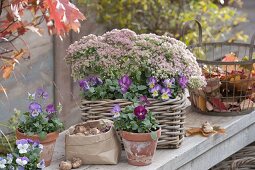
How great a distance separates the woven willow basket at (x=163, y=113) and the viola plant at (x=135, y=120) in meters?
0.10

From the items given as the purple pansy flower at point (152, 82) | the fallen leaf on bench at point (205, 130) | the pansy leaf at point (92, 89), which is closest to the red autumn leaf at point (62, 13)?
the pansy leaf at point (92, 89)

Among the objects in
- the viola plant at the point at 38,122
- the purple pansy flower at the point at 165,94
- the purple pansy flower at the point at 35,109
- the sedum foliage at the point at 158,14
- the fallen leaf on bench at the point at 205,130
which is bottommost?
the fallen leaf on bench at the point at 205,130

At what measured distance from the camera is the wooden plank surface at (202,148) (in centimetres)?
284

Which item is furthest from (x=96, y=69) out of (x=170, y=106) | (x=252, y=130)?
(x=252, y=130)

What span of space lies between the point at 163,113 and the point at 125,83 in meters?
0.20

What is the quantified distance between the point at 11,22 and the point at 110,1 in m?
2.32

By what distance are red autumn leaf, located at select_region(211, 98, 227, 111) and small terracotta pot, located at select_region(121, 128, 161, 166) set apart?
29.3 inches

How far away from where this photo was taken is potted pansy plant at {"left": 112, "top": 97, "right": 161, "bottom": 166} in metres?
2.69

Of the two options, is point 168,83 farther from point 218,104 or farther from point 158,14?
point 158,14

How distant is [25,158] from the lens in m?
2.55

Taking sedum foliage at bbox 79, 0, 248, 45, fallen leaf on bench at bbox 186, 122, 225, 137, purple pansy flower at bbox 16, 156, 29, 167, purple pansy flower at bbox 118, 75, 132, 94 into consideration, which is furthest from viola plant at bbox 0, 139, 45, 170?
sedum foliage at bbox 79, 0, 248, 45

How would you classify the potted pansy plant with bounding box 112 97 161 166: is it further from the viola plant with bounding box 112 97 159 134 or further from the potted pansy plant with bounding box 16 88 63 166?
the potted pansy plant with bounding box 16 88 63 166

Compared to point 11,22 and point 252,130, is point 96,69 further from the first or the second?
point 252,130

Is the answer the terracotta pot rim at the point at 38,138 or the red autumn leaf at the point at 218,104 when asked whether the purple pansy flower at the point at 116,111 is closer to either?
the terracotta pot rim at the point at 38,138
